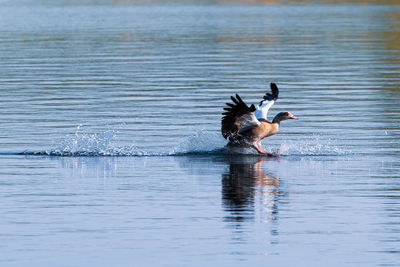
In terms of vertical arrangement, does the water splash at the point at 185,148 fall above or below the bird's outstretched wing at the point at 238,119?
A: below

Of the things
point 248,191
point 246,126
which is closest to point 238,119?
point 246,126

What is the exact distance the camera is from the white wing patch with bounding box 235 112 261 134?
61.8ft

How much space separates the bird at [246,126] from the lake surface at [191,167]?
0.28 meters

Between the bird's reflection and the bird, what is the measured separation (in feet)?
1.49

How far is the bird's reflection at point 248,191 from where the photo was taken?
14.0m

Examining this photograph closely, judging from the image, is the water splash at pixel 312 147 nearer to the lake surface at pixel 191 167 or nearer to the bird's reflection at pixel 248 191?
the lake surface at pixel 191 167

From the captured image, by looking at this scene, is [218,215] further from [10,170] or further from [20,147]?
[20,147]

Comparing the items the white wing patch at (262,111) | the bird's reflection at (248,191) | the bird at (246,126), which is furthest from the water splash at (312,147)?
the bird's reflection at (248,191)

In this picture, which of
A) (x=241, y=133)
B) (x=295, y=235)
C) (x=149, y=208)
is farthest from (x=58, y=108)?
(x=295, y=235)

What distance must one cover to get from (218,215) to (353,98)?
15.5 metres

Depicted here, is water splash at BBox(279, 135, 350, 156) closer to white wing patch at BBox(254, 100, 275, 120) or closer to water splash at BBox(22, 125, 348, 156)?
water splash at BBox(22, 125, 348, 156)

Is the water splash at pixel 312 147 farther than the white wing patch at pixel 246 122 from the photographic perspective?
Yes

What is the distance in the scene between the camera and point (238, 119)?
18875 millimetres

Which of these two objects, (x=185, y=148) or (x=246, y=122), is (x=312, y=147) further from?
(x=185, y=148)
